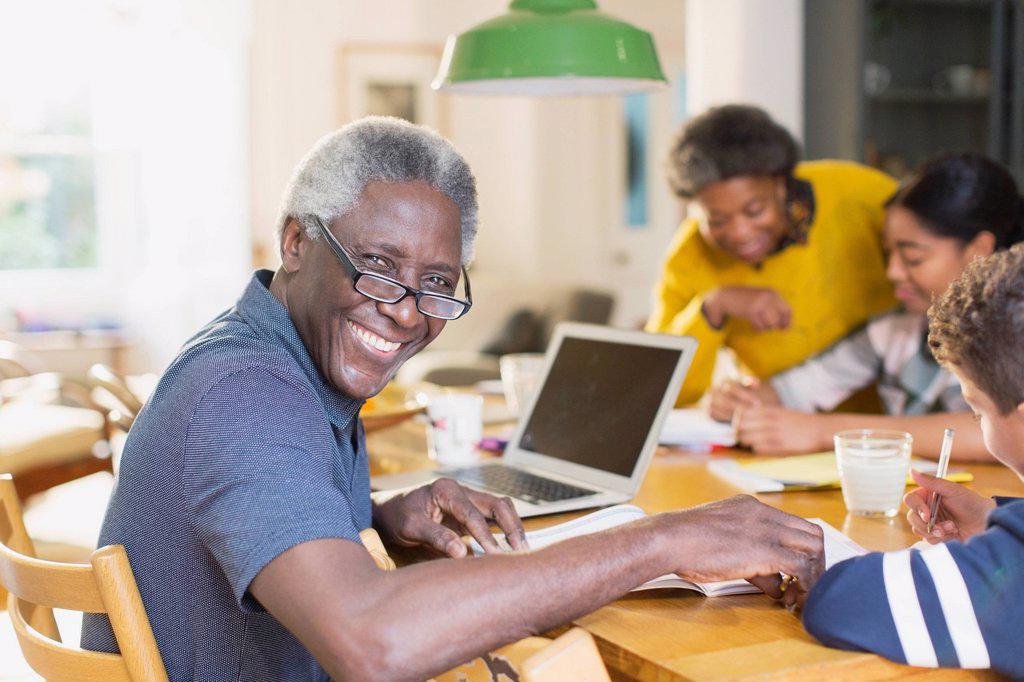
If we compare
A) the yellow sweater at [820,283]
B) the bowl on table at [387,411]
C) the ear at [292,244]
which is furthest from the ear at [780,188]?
the ear at [292,244]

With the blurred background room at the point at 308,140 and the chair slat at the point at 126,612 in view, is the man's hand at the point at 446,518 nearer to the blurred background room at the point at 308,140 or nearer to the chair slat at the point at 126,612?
the chair slat at the point at 126,612

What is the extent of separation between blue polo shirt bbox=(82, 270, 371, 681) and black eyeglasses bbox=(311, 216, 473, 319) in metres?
0.09

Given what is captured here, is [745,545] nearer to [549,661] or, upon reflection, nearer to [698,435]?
[549,661]

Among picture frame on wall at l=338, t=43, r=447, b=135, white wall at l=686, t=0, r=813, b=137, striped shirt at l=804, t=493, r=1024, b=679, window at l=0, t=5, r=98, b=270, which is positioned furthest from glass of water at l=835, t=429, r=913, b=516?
window at l=0, t=5, r=98, b=270

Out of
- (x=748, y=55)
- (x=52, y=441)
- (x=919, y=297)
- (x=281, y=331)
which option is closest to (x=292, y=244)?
(x=281, y=331)

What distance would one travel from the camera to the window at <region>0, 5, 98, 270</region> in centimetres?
590

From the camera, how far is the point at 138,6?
19.1 feet

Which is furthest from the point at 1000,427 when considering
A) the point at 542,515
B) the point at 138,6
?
the point at 138,6

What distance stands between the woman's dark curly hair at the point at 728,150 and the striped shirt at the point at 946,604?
156cm

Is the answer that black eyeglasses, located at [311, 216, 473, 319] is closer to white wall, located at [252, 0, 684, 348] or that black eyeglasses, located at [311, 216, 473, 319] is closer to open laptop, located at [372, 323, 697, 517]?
open laptop, located at [372, 323, 697, 517]

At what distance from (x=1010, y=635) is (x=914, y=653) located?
0.27 feet

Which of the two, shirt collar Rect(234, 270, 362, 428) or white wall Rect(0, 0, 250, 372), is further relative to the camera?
white wall Rect(0, 0, 250, 372)

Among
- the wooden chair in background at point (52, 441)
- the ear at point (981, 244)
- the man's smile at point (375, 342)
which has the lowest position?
the wooden chair in background at point (52, 441)

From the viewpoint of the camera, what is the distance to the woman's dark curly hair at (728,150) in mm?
2527
